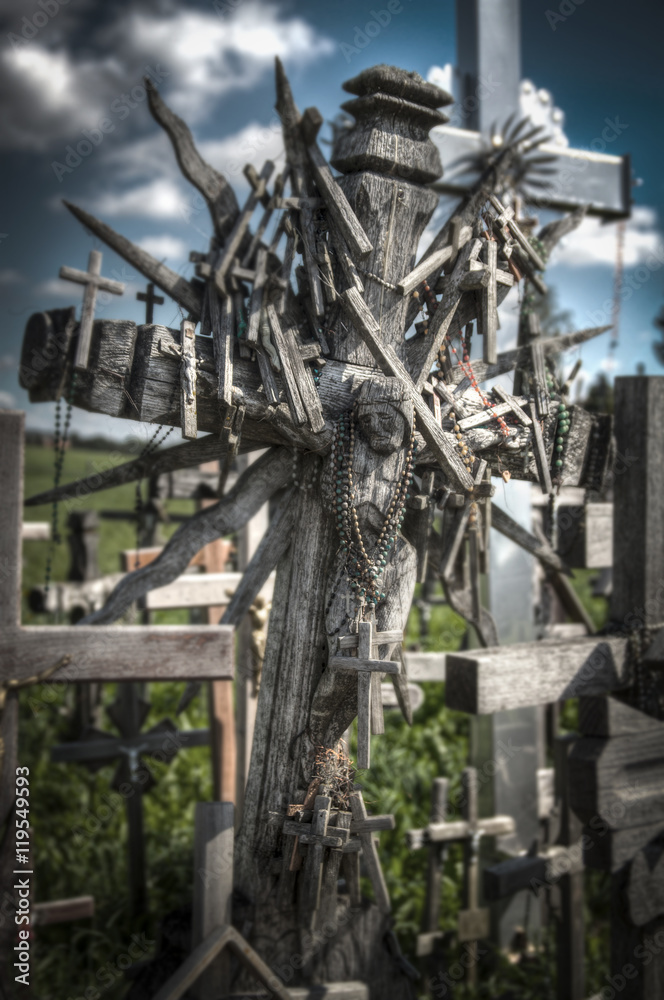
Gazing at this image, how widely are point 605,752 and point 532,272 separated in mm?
2338

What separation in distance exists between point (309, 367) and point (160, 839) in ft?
16.1

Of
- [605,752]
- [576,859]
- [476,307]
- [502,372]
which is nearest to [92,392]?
[476,307]

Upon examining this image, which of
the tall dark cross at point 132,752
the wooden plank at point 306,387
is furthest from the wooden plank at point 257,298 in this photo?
the tall dark cross at point 132,752

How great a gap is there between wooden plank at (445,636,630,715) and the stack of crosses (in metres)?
0.68

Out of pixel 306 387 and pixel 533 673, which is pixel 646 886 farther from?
pixel 306 387

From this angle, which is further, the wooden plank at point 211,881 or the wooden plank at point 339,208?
the wooden plank at point 339,208

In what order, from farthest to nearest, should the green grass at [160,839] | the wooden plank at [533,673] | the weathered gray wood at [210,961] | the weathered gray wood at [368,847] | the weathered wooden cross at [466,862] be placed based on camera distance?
the green grass at [160,839] → the weathered wooden cross at [466,862] → the wooden plank at [533,673] → the weathered gray wood at [368,847] → the weathered gray wood at [210,961]

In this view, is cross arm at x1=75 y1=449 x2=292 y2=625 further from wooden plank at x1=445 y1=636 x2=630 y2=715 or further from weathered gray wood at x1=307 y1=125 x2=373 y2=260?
wooden plank at x1=445 y1=636 x2=630 y2=715

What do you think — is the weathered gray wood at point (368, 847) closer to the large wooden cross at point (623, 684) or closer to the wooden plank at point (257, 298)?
the large wooden cross at point (623, 684)

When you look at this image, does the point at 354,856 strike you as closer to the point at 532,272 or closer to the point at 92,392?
the point at 92,392

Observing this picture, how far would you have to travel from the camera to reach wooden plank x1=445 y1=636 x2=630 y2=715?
3.60 m

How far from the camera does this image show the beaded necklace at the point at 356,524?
3014 millimetres

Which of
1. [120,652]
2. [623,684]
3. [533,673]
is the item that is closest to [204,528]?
[120,652]

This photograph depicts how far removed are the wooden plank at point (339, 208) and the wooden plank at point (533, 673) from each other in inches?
75.0
